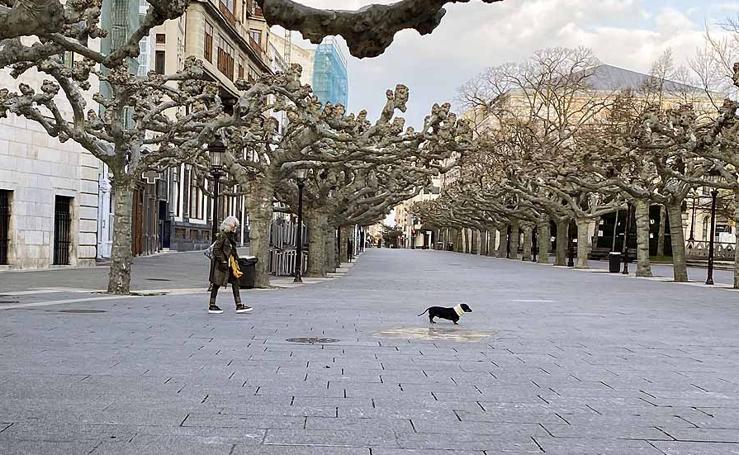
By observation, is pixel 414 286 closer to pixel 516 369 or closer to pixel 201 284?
pixel 201 284

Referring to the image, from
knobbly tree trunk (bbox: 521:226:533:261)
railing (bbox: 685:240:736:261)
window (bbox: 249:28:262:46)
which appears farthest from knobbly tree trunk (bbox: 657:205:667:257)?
window (bbox: 249:28:262:46)

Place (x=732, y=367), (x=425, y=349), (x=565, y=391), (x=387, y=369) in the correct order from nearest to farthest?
(x=565, y=391) < (x=387, y=369) < (x=732, y=367) < (x=425, y=349)

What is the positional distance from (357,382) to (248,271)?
1419cm

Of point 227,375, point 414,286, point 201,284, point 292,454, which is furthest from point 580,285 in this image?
point 292,454

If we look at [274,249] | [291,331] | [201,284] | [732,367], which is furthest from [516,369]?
[274,249]

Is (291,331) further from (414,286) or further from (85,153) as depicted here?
(85,153)

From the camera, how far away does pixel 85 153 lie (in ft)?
99.0

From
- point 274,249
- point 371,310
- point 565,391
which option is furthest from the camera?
point 274,249

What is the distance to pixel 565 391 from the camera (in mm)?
8086

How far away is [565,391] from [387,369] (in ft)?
6.36

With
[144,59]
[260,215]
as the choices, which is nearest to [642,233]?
[260,215]

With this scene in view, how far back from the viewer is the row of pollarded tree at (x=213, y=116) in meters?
4.13

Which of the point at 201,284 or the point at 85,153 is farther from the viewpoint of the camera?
the point at 85,153

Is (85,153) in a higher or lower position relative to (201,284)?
higher
